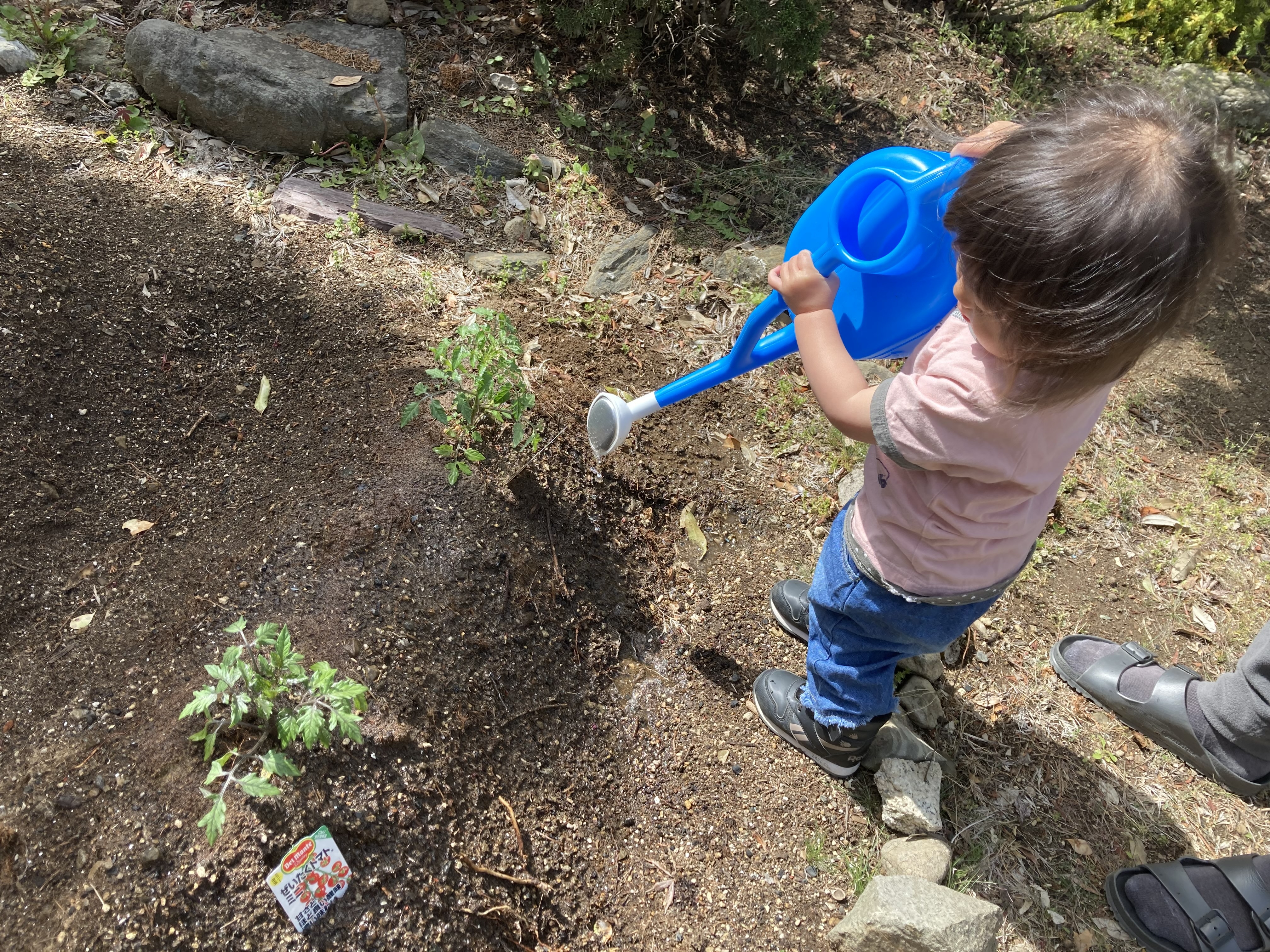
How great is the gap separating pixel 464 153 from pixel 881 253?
7.46 feet

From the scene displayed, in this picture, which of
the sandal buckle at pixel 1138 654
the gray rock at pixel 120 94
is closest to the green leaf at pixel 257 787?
the sandal buckle at pixel 1138 654

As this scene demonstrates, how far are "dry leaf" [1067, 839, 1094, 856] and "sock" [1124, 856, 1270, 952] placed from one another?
4.2 inches

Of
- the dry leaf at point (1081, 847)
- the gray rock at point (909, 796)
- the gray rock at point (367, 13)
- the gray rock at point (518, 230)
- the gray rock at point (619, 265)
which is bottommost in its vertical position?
the dry leaf at point (1081, 847)

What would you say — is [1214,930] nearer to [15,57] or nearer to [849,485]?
[849,485]

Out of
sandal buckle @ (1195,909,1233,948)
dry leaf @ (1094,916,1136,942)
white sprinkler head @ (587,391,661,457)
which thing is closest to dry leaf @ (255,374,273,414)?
white sprinkler head @ (587,391,661,457)

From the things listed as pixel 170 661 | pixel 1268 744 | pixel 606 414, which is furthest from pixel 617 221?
pixel 1268 744

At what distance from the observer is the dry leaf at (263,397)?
7.72 ft

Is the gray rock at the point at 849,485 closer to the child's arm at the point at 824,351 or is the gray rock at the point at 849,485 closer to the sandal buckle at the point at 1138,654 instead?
the sandal buckle at the point at 1138,654

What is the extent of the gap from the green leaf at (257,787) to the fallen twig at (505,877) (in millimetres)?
492

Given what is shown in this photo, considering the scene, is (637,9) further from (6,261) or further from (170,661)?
(170,661)

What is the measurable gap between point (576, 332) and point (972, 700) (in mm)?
1803

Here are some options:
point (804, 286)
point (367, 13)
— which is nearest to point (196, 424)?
point (804, 286)

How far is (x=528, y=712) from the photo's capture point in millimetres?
2049

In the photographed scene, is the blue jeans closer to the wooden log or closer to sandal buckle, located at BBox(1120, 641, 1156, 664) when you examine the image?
sandal buckle, located at BBox(1120, 641, 1156, 664)
